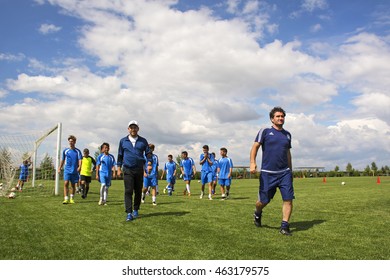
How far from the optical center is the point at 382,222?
27.5 ft

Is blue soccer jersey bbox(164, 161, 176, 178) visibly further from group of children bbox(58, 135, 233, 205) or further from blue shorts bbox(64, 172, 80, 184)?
blue shorts bbox(64, 172, 80, 184)

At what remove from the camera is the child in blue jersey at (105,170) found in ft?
41.6

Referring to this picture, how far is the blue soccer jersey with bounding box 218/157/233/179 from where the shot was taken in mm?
15922

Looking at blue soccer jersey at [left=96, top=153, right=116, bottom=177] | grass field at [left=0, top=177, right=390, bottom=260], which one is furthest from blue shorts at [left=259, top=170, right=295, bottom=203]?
blue soccer jersey at [left=96, top=153, right=116, bottom=177]

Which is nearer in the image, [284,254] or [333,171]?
[284,254]

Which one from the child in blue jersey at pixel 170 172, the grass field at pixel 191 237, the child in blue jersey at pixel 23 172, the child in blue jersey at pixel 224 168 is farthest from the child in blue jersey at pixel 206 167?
the child in blue jersey at pixel 23 172

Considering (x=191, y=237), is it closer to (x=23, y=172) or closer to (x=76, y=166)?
(x=76, y=166)

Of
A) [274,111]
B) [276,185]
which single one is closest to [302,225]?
[276,185]

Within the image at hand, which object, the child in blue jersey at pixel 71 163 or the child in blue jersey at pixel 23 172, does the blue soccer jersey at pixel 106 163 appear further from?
the child in blue jersey at pixel 23 172

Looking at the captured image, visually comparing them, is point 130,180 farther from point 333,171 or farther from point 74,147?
point 333,171

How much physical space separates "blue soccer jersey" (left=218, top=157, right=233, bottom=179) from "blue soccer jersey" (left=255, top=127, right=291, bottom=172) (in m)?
8.63

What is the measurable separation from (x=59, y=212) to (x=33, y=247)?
4737 millimetres

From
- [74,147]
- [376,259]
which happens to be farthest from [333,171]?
[376,259]

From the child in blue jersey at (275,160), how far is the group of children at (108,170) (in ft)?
12.2
